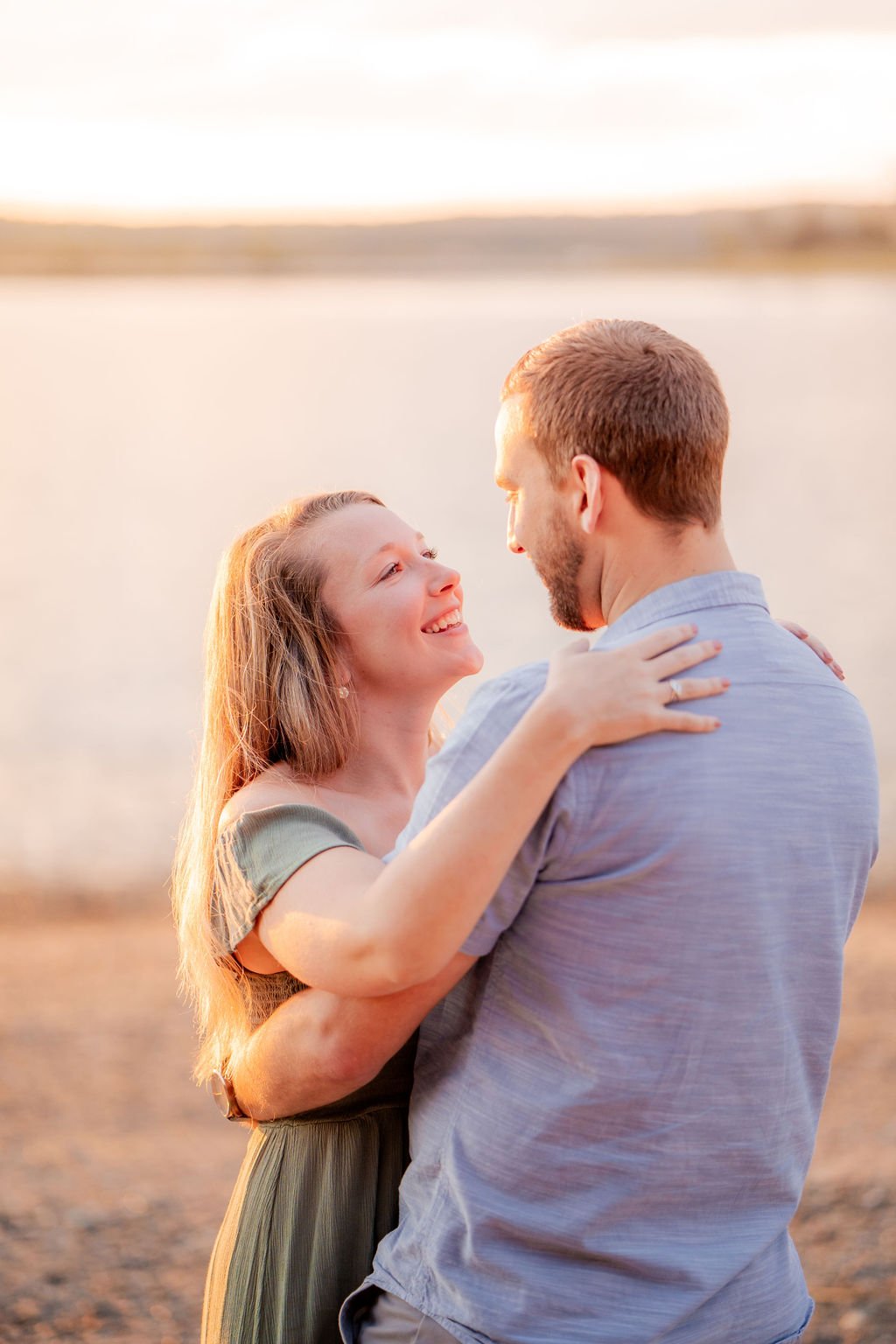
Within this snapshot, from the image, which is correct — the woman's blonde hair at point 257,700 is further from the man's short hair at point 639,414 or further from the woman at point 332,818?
the man's short hair at point 639,414

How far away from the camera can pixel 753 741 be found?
173 centimetres

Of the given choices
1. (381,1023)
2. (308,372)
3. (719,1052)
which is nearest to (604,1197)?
(719,1052)

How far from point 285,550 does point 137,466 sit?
3077cm

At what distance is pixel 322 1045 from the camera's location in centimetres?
208

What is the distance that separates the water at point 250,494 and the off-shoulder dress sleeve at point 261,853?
808mm

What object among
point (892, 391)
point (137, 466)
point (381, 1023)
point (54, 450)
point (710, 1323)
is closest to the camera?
point (710, 1323)

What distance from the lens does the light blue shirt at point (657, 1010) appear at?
1708 millimetres

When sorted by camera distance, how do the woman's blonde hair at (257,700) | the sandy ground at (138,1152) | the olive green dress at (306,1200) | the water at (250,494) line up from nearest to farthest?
the olive green dress at (306,1200) < the woman's blonde hair at (257,700) < the sandy ground at (138,1152) < the water at (250,494)

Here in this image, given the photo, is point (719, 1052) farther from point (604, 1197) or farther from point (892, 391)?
point (892, 391)

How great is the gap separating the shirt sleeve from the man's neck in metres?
0.16

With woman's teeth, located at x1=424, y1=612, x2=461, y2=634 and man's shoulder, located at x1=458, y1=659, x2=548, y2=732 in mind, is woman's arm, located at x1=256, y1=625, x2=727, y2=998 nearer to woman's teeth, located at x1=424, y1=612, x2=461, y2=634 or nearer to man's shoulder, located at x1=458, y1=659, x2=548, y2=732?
man's shoulder, located at x1=458, y1=659, x2=548, y2=732

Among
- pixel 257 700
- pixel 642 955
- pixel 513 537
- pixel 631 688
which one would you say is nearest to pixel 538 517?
pixel 513 537

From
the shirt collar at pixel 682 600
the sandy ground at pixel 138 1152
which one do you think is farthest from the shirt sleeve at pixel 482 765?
the sandy ground at pixel 138 1152

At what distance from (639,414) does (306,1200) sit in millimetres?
1274
